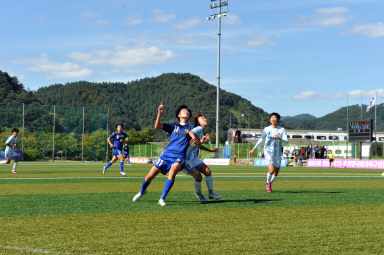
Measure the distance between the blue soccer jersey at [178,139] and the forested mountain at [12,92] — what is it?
3627 inches

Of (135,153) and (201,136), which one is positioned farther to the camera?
(135,153)

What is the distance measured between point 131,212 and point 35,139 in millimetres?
41886

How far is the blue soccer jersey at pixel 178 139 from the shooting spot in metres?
9.29

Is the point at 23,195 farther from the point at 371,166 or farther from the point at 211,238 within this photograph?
the point at 371,166

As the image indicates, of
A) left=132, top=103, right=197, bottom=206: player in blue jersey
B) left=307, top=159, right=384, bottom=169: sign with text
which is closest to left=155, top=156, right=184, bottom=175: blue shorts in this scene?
left=132, top=103, right=197, bottom=206: player in blue jersey

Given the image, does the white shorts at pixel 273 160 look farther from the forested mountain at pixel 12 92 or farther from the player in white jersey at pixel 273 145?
the forested mountain at pixel 12 92

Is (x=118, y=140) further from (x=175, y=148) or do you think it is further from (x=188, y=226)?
(x=188, y=226)

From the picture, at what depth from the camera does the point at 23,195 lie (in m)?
11.5

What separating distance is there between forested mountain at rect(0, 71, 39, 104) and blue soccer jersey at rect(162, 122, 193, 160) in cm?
9213

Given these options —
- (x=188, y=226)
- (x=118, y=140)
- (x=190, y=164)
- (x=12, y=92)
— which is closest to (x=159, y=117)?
(x=190, y=164)

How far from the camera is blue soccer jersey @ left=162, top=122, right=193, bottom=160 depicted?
9289mm

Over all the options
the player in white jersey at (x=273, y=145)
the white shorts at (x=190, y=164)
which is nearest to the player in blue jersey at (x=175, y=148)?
the white shorts at (x=190, y=164)

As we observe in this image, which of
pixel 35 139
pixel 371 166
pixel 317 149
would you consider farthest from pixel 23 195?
pixel 317 149

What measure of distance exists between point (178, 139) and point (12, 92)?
97892mm
